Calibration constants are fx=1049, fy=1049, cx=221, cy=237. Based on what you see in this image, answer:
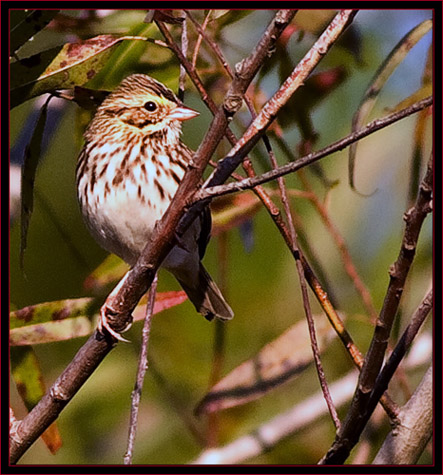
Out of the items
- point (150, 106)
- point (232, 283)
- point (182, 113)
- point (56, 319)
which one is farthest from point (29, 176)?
point (232, 283)

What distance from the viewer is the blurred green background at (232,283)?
12.0 ft

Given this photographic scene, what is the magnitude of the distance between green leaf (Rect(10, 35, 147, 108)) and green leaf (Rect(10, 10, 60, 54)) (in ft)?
0.16

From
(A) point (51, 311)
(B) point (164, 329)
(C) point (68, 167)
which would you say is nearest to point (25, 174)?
(A) point (51, 311)

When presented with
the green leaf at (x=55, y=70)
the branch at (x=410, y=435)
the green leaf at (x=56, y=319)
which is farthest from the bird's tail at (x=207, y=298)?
the branch at (x=410, y=435)

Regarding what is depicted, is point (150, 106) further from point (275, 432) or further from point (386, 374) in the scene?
point (386, 374)

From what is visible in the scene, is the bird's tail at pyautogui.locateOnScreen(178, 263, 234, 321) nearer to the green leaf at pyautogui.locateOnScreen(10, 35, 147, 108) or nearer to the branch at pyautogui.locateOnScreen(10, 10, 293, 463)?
the branch at pyautogui.locateOnScreen(10, 10, 293, 463)

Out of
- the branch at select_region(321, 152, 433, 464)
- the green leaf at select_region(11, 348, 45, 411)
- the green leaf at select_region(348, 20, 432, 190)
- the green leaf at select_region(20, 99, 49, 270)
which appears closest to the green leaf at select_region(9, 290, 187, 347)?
the green leaf at select_region(11, 348, 45, 411)

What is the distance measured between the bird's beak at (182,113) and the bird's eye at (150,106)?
0.08 m

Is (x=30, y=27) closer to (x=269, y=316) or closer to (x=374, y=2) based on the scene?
(x=374, y=2)

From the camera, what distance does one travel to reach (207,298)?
3090 millimetres

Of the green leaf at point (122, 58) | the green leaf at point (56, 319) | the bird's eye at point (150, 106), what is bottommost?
the green leaf at point (56, 319)

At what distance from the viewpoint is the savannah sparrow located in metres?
2.77

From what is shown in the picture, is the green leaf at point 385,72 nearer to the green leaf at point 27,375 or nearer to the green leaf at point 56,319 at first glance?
the green leaf at point 56,319

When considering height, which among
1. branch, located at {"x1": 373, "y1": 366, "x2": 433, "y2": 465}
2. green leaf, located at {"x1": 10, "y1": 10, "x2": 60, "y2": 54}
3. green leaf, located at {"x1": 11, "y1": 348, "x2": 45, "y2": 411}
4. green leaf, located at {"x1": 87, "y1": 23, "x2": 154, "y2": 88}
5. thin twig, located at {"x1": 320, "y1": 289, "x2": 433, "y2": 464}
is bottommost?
branch, located at {"x1": 373, "y1": 366, "x2": 433, "y2": 465}
